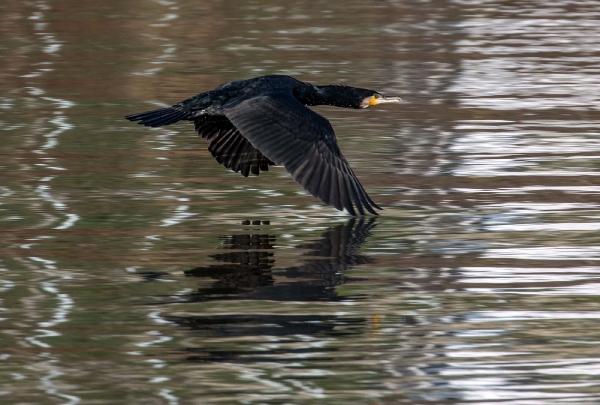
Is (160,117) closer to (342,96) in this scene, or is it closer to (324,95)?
(324,95)

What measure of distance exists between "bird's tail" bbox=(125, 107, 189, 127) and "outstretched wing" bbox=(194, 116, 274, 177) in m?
0.38

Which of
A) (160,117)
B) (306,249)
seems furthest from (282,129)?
(160,117)

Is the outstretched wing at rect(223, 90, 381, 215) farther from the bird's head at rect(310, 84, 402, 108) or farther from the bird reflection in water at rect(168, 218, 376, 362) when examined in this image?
the bird's head at rect(310, 84, 402, 108)

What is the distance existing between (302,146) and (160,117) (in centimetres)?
146

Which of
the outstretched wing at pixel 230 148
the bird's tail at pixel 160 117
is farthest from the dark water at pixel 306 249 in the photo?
the bird's tail at pixel 160 117

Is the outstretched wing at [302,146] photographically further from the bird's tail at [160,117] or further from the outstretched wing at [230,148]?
the outstretched wing at [230,148]

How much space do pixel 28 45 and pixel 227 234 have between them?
34.3 ft

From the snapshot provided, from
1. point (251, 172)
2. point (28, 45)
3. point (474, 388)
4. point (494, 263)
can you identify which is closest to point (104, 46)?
point (28, 45)

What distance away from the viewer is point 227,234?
324 inches

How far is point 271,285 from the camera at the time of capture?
704cm

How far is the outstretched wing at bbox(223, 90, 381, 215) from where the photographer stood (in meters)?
7.98

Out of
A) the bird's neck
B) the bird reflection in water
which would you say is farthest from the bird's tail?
the bird reflection in water

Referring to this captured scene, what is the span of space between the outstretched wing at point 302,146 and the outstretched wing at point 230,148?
1.03 m

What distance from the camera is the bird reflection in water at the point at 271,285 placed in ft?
20.1
